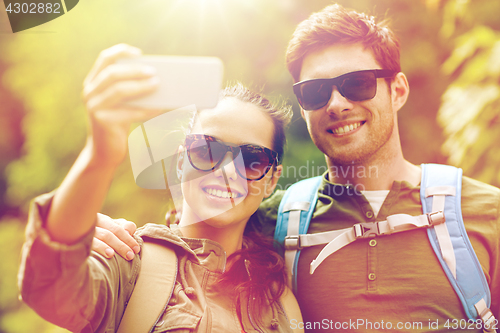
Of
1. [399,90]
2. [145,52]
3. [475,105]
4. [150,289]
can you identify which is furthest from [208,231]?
[145,52]

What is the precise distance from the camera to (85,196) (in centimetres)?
76

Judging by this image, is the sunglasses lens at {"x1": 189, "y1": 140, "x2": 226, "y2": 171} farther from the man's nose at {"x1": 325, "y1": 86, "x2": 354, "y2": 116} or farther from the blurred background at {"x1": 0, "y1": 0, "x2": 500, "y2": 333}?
the blurred background at {"x1": 0, "y1": 0, "x2": 500, "y2": 333}

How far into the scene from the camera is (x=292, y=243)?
5.66ft

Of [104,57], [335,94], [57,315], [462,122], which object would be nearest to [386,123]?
[335,94]

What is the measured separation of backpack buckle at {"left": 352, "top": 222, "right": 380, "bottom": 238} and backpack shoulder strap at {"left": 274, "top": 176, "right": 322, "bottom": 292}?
26 cm

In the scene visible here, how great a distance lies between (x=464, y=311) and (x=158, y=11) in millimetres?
3220

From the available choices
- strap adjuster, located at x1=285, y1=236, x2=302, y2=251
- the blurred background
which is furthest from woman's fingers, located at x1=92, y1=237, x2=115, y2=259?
the blurred background

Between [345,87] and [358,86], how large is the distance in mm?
70

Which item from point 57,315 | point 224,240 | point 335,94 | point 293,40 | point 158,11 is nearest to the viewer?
point 57,315

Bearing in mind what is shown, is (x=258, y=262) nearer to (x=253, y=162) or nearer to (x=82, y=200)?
(x=253, y=162)

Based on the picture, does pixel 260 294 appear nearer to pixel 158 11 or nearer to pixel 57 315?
pixel 57 315

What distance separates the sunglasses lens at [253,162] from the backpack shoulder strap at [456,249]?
2.81ft

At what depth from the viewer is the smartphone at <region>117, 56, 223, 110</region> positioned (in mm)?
767

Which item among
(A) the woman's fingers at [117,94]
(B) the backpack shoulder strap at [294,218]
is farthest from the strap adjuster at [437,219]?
(A) the woman's fingers at [117,94]
